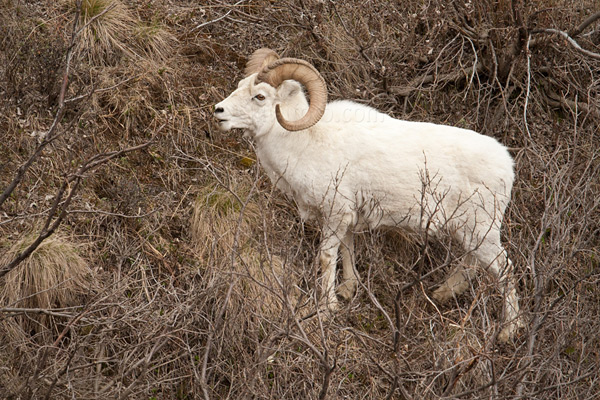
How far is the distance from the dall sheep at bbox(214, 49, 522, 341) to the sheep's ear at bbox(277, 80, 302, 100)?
0.03 feet

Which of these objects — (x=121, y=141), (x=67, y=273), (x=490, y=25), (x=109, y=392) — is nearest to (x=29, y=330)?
(x=67, y=273)

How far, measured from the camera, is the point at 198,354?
786 centimetres

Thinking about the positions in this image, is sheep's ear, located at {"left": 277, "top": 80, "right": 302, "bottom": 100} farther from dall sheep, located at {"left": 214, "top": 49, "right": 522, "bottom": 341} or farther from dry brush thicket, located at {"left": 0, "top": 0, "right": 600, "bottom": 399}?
dry brush thicket, located at {"left": 0, "top": 0, "right": 600, "bottom": 399}

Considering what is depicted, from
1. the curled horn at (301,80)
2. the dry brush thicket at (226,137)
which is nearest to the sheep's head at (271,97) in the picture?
the curled horn at (301,80)

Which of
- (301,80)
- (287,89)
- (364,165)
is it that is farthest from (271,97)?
(364,165)

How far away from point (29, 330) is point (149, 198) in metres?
2.36

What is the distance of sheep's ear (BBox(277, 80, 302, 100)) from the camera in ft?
26.4

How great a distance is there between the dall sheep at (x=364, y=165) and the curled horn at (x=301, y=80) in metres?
0.01

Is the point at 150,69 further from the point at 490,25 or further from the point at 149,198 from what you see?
the point at 490,25

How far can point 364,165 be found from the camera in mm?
7863

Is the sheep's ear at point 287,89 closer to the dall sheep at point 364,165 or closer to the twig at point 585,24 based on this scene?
the dall sheep at point 364,165

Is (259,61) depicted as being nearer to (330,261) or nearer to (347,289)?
(330,261)

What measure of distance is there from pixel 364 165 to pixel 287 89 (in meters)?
1.16

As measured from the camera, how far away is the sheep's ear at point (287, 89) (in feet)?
26.4
